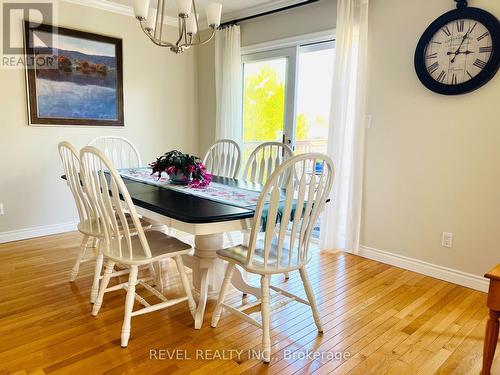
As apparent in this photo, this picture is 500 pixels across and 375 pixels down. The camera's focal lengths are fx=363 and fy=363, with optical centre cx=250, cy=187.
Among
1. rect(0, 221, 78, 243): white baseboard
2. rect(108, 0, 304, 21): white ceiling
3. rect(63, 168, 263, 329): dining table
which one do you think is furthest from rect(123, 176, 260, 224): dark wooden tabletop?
rect(108, 0, 304, 21): white ceiling

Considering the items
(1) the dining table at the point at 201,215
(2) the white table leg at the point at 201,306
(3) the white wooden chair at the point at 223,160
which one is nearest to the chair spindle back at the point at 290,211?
(1) the dining table at the point at 201,215

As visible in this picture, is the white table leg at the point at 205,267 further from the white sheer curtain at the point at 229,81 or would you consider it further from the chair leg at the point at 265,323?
the white sheer curtain at the point at 229,81

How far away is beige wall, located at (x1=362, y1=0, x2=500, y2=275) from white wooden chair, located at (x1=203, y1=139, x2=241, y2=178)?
1.17 m

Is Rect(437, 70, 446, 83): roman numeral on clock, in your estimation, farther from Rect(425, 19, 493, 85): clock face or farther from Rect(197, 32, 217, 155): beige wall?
Rect(197, 32, 217, 155): beige wall

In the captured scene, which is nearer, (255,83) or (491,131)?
(491,131)

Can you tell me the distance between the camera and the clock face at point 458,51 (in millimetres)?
2486

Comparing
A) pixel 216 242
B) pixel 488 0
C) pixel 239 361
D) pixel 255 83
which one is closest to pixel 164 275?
pixel 216 242

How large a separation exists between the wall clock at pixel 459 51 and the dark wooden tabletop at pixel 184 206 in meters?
1.62

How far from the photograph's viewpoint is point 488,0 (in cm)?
246

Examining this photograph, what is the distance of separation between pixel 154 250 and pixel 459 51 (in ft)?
8.18

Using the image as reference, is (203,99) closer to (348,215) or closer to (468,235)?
(348,215)

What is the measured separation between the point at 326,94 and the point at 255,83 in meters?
0.96

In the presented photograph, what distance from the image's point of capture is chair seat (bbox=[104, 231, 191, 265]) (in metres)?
1.90

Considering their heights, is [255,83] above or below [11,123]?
above
